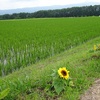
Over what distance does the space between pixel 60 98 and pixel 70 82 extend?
365mm

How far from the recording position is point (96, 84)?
3977 mm

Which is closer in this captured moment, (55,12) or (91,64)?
(91,64)

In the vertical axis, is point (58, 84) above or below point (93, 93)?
above

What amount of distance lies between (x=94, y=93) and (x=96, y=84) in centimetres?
33

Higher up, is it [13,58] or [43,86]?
[43,86]

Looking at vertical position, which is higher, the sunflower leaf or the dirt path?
the sunflower leaf

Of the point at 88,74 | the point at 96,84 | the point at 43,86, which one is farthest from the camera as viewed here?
the point at 88,74

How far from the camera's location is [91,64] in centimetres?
481

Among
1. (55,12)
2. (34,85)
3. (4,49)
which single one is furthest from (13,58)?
(55,12)

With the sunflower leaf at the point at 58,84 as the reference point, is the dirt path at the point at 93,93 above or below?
below

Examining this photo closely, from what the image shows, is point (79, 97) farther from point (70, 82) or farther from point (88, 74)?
point (88, 74)

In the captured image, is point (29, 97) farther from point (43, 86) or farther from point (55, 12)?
point (55, 12)

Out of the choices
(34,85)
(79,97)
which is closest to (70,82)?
(79,97)

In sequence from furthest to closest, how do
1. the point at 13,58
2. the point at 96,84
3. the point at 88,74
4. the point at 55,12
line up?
the point at 55,12
the point at 13,58
the point at 88,74
the point at 96,84
